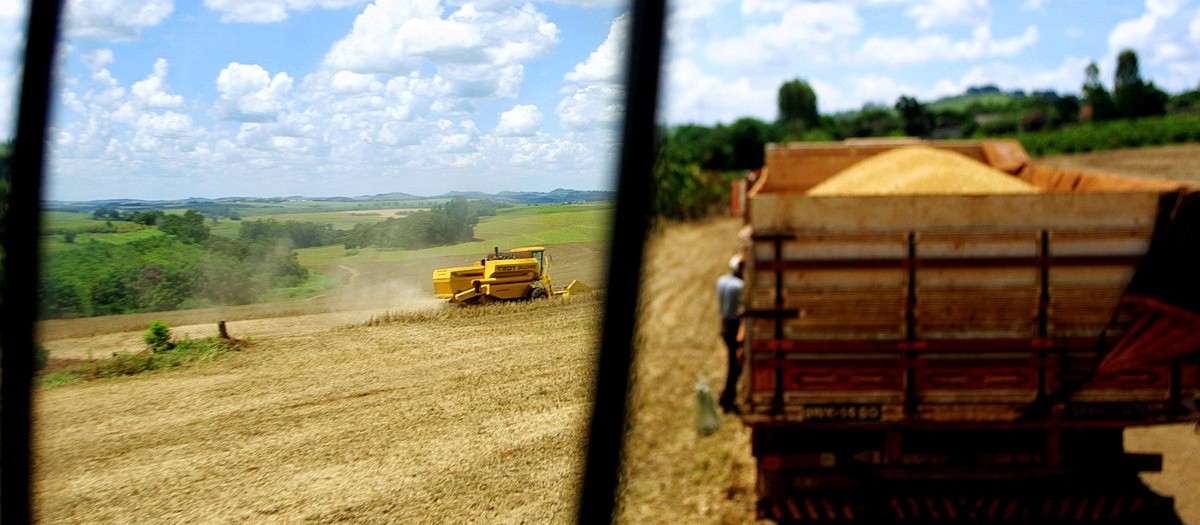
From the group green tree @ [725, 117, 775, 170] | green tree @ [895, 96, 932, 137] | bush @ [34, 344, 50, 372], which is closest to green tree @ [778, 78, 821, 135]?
green tree @ [895, 96, 932, 137]

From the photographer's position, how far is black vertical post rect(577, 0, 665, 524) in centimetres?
284

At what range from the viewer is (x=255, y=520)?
3115 mm

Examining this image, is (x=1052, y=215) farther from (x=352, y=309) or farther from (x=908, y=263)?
(x=352, y=309)

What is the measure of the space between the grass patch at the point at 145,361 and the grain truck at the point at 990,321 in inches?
81.4

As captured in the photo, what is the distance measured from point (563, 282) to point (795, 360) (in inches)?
41.7

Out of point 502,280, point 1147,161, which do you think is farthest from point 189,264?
point 1147,161

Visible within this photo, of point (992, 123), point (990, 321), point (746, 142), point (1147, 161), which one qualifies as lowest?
point (990, 321)

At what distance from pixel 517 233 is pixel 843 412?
1.63 metres

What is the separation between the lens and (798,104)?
5422cm

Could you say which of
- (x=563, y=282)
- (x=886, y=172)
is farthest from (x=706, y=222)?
(x=563, y=282)

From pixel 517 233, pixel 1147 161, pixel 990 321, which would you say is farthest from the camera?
pixel 1147 161

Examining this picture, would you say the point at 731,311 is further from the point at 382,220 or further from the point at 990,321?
the point at 382,220

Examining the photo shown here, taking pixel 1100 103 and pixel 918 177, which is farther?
pixel 1100 103

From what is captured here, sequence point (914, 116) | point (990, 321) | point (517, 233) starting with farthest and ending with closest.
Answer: point (914, 116), point (990, 321), point (517, 233)
